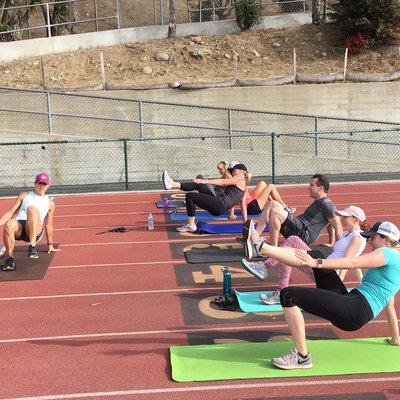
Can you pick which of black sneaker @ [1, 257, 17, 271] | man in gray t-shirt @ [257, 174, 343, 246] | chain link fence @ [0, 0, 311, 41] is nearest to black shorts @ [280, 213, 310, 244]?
man in gray t-shirt @ [257, 174, 343, 246]

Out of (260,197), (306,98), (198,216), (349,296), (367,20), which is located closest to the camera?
(349,296)

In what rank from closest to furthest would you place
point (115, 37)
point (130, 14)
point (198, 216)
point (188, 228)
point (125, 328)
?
point (125, 328) < point (188, 228) < point (198, 216) < point (115, 37) < point (130, 14)

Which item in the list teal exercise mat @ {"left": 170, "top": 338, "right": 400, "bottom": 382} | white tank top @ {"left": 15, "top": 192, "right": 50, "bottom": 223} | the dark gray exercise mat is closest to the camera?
teal exercise mat @ {"left": 170, "top": 338, "right": 400, "bottom": 382}

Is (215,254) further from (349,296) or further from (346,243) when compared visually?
(349,296)

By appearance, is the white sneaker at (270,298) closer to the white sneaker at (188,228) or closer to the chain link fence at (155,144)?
the white sneaker at (188,228)

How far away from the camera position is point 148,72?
24.2 metres

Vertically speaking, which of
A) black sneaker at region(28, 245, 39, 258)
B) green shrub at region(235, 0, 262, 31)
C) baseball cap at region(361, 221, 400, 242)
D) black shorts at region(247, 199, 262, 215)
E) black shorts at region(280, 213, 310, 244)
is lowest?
black sneaker at region(28, 245, 39, 258)

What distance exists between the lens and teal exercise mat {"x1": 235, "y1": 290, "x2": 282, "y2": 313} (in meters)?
6.57

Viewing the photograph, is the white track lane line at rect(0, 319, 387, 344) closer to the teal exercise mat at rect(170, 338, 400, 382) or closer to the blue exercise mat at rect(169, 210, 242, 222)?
the teal exercise mat at rect(170, 338, 400, 382)

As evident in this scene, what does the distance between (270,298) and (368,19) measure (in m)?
21.4

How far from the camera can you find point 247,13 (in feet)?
88.4

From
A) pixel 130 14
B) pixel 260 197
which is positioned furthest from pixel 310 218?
pixel 130 14

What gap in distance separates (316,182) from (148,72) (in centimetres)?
1706

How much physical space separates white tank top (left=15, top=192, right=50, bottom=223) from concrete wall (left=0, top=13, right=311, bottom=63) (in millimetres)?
16814
